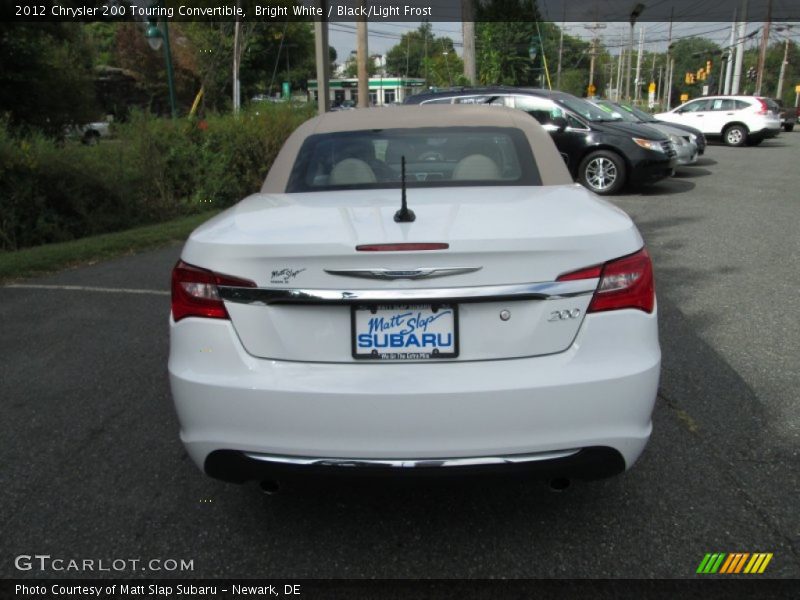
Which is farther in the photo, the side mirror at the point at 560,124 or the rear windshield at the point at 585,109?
the rear windshield at the point at 585,109

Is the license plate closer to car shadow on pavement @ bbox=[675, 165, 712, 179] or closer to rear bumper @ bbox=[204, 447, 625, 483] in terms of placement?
rear bumper @ bbox=[204, 447, 625, 483]

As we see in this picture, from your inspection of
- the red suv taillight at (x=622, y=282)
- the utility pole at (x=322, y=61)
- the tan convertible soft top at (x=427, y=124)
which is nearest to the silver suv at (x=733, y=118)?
the utility pole at (x=322, y=61)

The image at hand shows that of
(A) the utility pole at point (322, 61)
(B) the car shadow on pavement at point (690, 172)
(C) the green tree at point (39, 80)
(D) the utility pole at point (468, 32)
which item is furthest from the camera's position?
(D) the utility pole at point (468, 32)

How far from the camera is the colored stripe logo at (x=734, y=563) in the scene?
8.19 feet

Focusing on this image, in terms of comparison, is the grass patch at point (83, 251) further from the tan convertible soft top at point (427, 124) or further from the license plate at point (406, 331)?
the license plate at point (406, 331)

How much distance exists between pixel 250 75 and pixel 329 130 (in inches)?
1938

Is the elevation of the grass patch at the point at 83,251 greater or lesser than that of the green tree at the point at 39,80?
lesser

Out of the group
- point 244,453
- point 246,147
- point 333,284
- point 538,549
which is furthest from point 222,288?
point 246,147

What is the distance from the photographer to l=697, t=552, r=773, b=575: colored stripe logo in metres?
2.50

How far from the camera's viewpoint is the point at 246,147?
510 inches

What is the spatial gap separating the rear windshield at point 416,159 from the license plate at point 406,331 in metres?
1.19

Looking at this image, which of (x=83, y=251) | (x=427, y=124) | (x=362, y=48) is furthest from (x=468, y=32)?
(x=427, y=124)

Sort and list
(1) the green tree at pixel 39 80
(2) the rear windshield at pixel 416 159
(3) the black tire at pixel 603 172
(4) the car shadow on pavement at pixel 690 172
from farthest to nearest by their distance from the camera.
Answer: (1) the green tree at pixel 39 80
(4) the car shadow on pavement at pixel 690 172
(3) the black tire at pixel 603 172
(2) the rear windshield at pixel 416 159

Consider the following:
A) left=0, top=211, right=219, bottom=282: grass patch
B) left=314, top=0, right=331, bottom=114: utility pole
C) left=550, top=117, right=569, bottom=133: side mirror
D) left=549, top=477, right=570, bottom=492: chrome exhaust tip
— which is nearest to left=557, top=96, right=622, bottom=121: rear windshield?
left=550, top=117, right=569, bottom=133: side mirror
